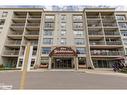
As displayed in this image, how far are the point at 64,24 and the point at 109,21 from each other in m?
11.0

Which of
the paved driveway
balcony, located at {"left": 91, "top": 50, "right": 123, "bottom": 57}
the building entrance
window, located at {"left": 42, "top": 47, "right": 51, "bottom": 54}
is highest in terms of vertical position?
window, located at {"left": 42, "top": 47, "right": 51, "bottom": 54}

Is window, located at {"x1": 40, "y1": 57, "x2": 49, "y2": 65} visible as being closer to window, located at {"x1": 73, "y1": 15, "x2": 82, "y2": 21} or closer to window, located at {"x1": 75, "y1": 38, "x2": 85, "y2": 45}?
window, located at {"x1": 75, "y1": 38, "x2": 85, "y2": 45}

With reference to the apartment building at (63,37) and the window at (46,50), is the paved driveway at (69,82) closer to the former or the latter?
the apartment building at (63,37)

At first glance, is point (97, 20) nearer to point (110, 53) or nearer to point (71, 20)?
point (71, 20)

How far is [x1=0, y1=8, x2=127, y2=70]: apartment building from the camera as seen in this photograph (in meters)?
28.2

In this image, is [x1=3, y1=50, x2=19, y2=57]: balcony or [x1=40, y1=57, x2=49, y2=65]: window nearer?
[x1=40, y1=57, x2=49, y2=65]: window

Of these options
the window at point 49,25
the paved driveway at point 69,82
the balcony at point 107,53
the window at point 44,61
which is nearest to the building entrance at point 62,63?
the window at point 44,61

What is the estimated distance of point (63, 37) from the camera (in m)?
31.0

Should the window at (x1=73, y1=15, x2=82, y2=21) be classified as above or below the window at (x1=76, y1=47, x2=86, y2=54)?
above

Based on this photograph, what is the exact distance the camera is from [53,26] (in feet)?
107

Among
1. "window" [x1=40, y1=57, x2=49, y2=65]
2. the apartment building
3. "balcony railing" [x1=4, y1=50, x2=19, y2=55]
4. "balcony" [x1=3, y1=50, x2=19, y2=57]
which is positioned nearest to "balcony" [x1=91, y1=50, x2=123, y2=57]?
the apartment building

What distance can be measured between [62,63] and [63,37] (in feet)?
20.0

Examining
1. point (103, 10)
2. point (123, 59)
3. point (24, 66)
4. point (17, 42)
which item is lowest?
point (24, 66)

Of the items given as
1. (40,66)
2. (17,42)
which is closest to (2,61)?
(17,42)
